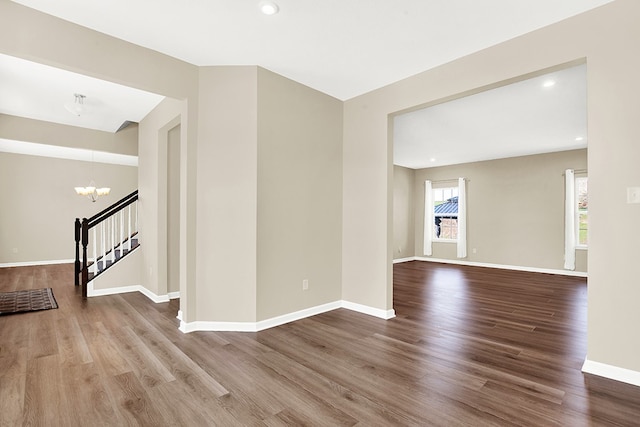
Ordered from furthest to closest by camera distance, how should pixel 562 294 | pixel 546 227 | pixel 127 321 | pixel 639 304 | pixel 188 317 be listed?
1. pixel 546 227
2. pixel 562 294
3. pixel 127 321
4. pixel 188 317
5. pixel 639 304

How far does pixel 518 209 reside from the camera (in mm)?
7551

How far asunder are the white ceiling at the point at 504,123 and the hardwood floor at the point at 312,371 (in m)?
2.73

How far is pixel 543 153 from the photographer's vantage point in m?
7.21

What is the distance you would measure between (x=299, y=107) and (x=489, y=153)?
5.44 meters

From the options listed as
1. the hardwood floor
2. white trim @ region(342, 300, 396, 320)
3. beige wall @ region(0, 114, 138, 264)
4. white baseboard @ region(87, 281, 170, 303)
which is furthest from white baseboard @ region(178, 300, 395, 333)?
beige wall @ region(0, 114, 138, 264)

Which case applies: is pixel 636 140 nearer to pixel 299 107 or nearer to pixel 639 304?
pixel 639 304

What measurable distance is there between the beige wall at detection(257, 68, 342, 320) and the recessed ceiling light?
93 centimetres

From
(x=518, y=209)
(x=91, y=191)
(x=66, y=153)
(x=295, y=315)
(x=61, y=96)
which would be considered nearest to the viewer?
A: (x=295, y=315)

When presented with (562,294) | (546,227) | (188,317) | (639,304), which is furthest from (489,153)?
(188,317)

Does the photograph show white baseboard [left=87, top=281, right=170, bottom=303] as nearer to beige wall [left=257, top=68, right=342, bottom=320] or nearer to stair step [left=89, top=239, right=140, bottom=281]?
stair step [left=89, top=239, right=140, bottom=281]

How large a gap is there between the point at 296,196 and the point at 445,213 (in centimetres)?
662

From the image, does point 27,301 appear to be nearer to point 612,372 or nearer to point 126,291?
point 126,291

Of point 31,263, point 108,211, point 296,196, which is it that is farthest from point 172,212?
point 31,263

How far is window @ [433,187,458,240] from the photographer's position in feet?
29.1
